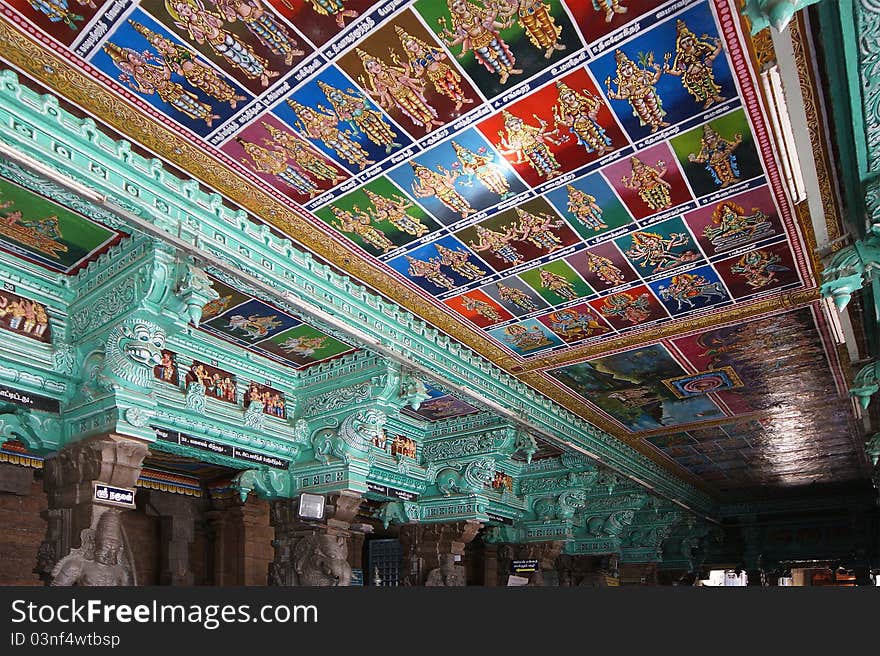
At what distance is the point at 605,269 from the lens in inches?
323

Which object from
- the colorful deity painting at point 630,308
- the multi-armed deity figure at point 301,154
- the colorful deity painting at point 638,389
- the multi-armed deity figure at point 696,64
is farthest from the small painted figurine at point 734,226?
the multi-armed deity figure at point 301,154

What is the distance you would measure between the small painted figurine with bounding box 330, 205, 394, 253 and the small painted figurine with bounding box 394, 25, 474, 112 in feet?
6.32

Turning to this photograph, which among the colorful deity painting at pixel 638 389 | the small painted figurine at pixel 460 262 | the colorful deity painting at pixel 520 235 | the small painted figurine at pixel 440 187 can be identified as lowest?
the colorful deity painting at pixel 638 389

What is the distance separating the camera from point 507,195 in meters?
6.75

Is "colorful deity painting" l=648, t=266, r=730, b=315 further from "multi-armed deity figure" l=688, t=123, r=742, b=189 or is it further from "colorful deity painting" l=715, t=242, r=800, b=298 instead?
"multi-armed deity figure" l=688, t=123, r=742, b=189

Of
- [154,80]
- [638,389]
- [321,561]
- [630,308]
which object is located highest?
[154,80]

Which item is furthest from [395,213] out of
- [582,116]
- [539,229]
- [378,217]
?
[582,116]

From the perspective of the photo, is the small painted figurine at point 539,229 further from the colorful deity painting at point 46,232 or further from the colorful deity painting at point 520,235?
the colorful deity painting at point 46,232

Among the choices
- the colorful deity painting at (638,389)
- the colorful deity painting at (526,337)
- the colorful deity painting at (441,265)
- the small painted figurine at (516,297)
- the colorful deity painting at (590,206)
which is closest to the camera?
the colorful deity painting at (590,206)

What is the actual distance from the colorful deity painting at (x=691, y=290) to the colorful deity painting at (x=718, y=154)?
186 centimetres

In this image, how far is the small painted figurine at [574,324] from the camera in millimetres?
9375

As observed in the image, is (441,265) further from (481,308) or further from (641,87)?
(641,87)

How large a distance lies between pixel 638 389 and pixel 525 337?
3442mm

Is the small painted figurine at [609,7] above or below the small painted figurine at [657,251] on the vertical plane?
above
